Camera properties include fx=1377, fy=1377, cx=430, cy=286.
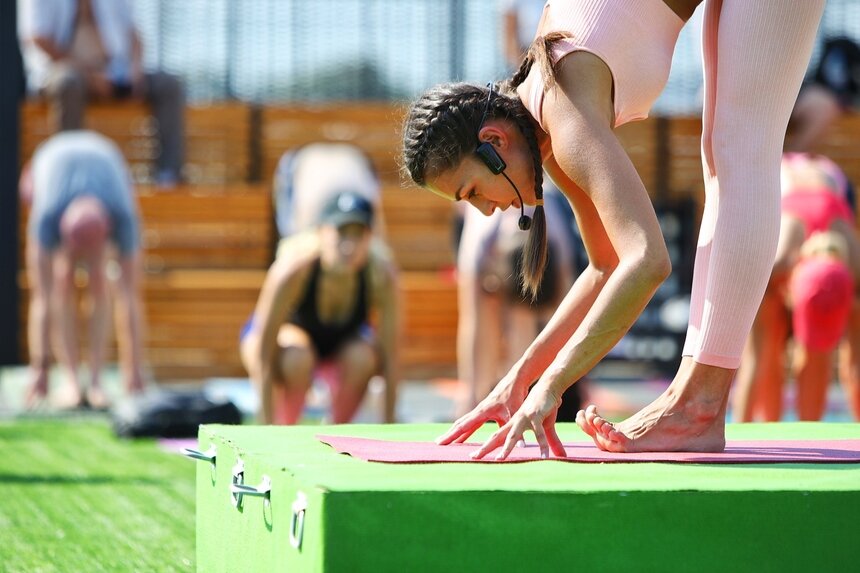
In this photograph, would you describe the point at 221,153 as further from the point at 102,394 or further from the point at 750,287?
the point at 750,287

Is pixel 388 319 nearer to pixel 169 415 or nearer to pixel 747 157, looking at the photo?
pixel 169 415

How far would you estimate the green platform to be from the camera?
194 centimetres

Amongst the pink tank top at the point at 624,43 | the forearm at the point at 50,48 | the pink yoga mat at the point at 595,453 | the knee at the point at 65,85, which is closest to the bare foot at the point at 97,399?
the knee at the point at 65,85

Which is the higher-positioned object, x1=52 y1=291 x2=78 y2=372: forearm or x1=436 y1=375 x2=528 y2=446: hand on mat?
x1=436 y1=375 x2=528 y2=446: hand on mat

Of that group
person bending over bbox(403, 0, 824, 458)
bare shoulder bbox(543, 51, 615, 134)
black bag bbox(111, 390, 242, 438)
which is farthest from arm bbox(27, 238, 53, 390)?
bare shoulder bbox(543, 51, 615, 134)

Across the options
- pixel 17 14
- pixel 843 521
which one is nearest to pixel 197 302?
pixel 17 14

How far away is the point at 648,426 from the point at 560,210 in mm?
3836

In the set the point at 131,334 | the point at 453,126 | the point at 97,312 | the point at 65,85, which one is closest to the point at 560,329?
the point at 453,126

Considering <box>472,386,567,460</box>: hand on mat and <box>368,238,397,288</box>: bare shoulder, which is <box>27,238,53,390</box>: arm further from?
<box>472,386,567,460</box>: hand on mat

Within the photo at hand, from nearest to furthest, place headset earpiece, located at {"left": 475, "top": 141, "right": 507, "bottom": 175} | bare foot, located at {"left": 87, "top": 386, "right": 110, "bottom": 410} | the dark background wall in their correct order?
headset earpiece, located at {"left": 475, "top": 141, "right": 507, "bottom": 175}, bare foot, located at {"left": 87, "top": 386, "right": 110, "bottom": 410}, the dark background wall

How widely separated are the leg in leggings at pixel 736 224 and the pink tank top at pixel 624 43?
14 centimetres

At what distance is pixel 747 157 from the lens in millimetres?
2676

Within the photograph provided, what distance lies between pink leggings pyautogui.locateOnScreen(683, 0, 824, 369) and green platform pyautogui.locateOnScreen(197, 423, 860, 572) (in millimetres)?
459

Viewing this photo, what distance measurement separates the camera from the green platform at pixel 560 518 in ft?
6.38
